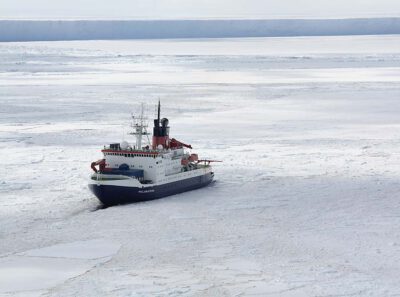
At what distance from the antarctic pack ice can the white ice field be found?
0.08 feet

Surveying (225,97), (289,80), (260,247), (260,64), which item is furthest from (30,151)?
(260,64)

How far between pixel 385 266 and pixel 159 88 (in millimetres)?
23837

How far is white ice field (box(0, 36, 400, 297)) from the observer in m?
8.81

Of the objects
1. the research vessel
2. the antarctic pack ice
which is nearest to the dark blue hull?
the research vessel

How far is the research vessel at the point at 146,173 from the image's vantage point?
12906mm

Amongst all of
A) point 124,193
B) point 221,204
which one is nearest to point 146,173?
point 124,193

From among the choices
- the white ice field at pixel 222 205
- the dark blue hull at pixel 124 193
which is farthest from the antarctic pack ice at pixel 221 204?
the dark blue hull at pixel 124 193

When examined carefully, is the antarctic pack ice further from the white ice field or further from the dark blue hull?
the dark blue hull

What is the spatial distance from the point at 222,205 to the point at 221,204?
9 cm

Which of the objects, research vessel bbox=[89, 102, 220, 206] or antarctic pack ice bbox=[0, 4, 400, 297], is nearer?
antarctic pack ice bbox=[0, 4, 400, 297]

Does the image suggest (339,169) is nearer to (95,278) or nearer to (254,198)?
(254,198)

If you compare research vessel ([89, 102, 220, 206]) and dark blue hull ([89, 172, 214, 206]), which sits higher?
research vessel ([89, 102, 220, 206])

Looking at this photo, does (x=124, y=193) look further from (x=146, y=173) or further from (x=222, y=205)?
(x=222, y=205)

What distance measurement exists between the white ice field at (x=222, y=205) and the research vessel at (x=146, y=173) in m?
0.25
